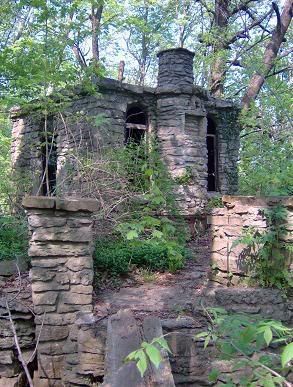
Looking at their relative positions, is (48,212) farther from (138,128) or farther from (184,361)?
(138,128)

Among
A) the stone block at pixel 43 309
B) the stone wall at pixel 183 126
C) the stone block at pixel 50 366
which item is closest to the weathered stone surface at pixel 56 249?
the stone block at pixel 43 309

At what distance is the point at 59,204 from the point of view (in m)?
4.66

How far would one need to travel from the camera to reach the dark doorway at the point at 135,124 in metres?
11.2

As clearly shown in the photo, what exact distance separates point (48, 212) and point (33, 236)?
0.30 meters

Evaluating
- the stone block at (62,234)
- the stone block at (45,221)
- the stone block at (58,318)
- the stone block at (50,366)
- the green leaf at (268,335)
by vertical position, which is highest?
the stone block at (45,221)

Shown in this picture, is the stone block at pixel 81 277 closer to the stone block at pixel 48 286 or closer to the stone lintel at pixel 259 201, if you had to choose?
the stone block at pixel 48 286

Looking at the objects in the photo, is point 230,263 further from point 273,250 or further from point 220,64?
point 220,64

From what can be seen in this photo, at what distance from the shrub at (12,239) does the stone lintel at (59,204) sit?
1633 mm

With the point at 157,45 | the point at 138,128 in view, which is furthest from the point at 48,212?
the point at 157,45

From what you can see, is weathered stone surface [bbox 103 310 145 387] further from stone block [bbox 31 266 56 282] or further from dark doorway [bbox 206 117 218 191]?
dark doorway [bbox 206 117 218 191]

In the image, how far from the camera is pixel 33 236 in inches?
184

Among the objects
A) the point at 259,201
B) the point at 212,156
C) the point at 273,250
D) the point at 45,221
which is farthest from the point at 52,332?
the point at 212,156

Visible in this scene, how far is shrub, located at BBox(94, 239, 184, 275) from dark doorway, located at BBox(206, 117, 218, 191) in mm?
5879

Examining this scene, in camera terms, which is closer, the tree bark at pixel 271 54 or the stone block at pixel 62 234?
the stone block at pixel 62 234
